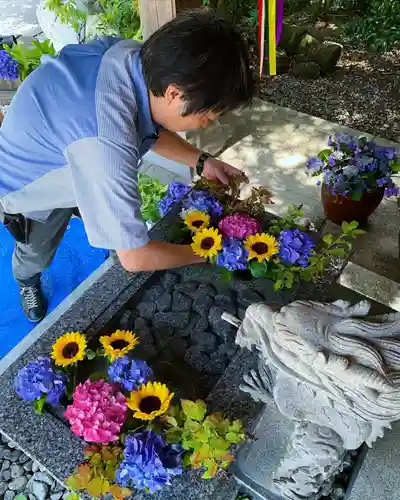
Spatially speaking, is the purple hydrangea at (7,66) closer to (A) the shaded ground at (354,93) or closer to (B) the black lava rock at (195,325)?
(B) the black lava rock at (195,325)

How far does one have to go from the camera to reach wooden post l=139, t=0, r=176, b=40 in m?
2.58

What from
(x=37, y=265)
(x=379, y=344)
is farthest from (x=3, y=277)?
(x=379, y=344)

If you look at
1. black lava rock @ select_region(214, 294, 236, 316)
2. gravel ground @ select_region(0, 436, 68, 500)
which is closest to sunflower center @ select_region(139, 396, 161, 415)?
black lava rock @ select_region(214, 294, 236, 316)

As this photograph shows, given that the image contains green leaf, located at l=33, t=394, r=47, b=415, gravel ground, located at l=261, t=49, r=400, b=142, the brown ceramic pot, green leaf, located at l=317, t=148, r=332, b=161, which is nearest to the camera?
green leaf, located at l=33, t=394, r=47, b=415

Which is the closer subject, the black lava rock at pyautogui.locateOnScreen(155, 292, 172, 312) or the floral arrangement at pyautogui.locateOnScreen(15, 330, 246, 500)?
the floral arrangement at pyautogui.locateOnScreen(15, 330, 246, 500)

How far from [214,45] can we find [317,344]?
87 cm

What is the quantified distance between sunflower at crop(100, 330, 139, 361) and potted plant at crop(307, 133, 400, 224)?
153cm

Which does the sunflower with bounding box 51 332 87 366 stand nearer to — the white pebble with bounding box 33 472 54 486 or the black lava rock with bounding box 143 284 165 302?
the black lava rock with bounding box 143 284 165 302

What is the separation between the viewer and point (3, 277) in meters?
3.15

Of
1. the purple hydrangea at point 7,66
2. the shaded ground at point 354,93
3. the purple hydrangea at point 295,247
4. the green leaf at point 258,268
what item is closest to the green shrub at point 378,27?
the shaded ground at point 354,93

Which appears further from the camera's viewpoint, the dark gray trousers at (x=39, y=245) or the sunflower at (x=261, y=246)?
the dark gray trousers at (x=39, y=245)

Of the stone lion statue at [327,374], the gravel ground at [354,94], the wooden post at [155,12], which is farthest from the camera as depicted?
the gravel ground at [354,94]

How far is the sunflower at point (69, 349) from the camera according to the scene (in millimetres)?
1773

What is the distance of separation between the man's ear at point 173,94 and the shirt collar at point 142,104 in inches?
3.8
